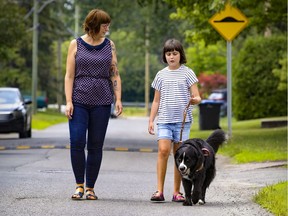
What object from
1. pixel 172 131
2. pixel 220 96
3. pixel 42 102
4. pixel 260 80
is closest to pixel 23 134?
pixel 172 131

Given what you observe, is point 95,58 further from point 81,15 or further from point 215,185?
point 81,15

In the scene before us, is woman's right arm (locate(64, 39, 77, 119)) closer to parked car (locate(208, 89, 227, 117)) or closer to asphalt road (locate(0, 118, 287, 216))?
asphalt road (locate(0, 118, 287, 216))

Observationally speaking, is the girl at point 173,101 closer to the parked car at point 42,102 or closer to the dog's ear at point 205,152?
the dog's ear at point 205,152

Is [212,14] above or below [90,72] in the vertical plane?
above

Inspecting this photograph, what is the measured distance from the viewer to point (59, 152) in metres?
20.4

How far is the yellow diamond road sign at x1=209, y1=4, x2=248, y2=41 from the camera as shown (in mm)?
23766

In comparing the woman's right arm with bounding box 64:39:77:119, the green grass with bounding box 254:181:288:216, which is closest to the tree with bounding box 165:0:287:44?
the green grass with bounding box 254:181:288:216

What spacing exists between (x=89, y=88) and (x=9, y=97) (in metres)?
17.8

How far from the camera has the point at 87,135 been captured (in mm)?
11594

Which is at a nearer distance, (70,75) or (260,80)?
(70,75)

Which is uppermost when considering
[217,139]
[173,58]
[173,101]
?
[173,58]

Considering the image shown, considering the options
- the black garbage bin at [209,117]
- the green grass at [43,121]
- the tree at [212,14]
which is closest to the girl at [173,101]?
the tree at [212,14]

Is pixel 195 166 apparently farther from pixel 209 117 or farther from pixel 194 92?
pixel 209 117

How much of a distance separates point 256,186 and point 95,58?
11.3ft
